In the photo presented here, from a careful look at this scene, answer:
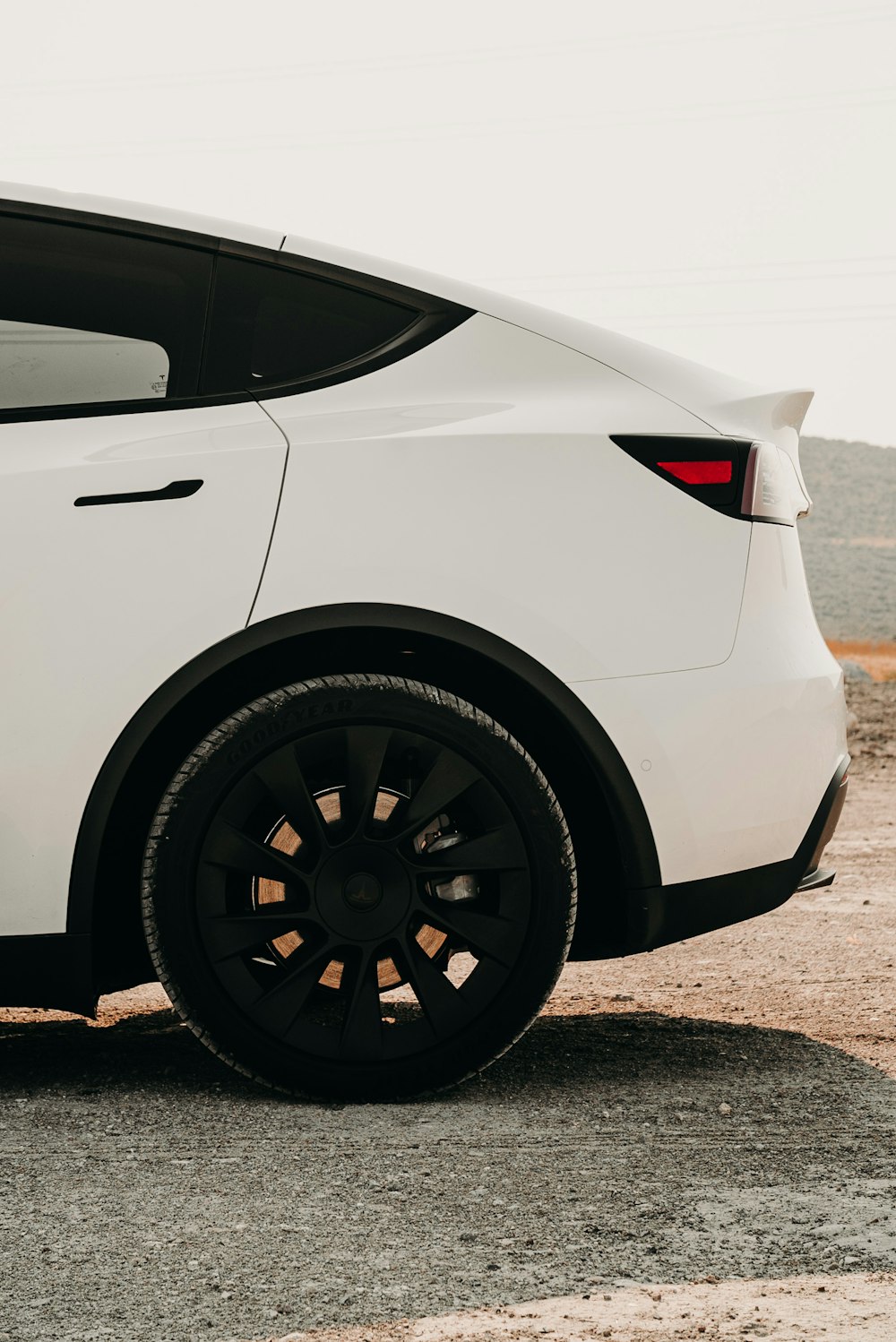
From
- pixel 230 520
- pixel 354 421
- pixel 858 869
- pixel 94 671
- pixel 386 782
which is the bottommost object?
pixel 858 869

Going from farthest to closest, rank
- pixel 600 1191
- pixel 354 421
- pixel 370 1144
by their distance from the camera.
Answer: pixel 354 421 → pixel 370 1144 → pixel 600 1191

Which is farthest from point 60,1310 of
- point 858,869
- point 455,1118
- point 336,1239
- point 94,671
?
point 858,869

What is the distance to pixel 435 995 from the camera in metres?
2.94

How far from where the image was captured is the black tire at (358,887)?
9.53ft

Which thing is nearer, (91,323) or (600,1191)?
(600,1191)

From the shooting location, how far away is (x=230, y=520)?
2.86 meters

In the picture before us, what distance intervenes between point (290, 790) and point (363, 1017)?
492 millimetres

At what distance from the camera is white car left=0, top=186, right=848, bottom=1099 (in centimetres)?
286

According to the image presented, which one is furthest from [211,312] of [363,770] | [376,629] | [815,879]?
[815,879]

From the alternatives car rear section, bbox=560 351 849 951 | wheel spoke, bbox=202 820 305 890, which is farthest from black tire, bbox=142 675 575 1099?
car rear section, bbox=560 351 849 951

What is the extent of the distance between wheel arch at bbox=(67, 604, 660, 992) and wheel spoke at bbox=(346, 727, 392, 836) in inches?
7.7

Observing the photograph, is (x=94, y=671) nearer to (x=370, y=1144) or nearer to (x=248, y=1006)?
(x=248, y=1006)

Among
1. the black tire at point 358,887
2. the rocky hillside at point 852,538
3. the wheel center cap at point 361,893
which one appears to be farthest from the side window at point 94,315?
the rocky hillside at point 852,538

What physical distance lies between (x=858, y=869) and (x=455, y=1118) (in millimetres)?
3377
